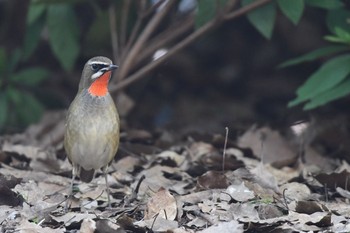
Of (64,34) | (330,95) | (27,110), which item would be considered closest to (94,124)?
(330,95)

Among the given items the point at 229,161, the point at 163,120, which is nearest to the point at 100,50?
the point at 163,120

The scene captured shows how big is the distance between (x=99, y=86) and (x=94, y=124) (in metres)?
0.33

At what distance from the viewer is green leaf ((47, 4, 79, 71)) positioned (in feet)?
31.1

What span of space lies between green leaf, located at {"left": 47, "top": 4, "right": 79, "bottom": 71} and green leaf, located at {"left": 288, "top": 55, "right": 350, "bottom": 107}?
2.57m

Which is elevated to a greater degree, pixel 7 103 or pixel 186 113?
pixel 7 103

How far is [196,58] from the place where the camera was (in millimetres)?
12750

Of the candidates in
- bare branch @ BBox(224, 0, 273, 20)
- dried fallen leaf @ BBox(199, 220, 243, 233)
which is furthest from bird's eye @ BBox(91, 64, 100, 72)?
dried fallen leaf @ BBox(199, 220, 243, 233)

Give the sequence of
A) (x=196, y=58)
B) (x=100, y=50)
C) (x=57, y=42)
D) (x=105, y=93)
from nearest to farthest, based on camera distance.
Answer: (x=105, y=93) → (x=57, y=42) → (x=100, y=50) → (x=196, y=58)

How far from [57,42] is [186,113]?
3.15 metres

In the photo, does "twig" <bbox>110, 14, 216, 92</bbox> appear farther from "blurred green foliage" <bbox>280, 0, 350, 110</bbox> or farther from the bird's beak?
the bird's beak

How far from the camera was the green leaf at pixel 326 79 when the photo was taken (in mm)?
8078

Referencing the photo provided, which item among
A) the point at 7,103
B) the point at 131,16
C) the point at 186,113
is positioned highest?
the point at 131,16

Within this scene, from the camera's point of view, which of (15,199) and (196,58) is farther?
(196,58)

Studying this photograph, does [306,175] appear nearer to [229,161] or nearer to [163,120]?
[229,161]
